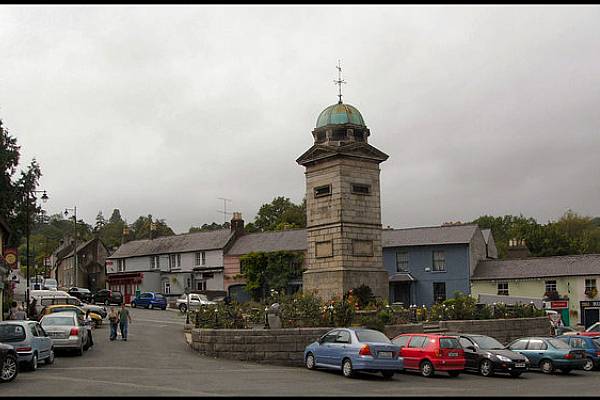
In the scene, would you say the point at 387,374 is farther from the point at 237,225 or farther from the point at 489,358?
the point at 237,225

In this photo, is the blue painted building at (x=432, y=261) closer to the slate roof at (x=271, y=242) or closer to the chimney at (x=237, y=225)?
the slate roof at (x=271, y=242)

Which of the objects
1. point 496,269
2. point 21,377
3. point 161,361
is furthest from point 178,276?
point 21,377

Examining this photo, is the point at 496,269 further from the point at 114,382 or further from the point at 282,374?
the point at 114,382

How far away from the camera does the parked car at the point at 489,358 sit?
74.6 feet

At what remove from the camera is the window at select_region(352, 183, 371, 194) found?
34906mm

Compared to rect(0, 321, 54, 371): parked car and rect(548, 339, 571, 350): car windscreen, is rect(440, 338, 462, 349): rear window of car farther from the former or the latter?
rect(0, 321, 54, 371): parked car

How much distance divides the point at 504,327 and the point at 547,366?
22.7ft

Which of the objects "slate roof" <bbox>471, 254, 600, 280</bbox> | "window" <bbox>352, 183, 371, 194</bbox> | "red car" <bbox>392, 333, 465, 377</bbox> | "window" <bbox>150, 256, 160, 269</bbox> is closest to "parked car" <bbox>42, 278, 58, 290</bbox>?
"window" <bbox>150, 256, 160, 269</bbox>

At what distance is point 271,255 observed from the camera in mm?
61688

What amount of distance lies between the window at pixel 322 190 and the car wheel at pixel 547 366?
1325cm

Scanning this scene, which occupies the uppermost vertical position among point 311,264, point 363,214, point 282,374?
point 363,214

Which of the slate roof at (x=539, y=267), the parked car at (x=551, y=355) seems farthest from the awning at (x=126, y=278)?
the parked car at (x=551, y=355)

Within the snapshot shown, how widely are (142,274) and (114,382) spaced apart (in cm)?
5494

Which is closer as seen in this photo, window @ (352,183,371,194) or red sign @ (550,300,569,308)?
window @ (352,183,371,194)
